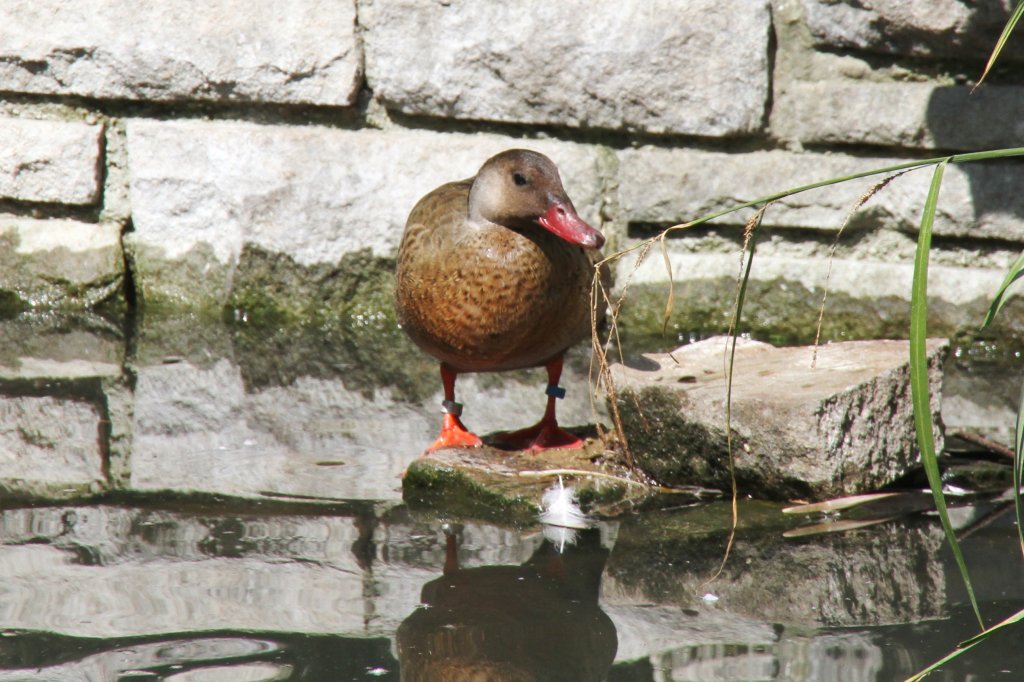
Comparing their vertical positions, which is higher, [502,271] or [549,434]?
[502,271]

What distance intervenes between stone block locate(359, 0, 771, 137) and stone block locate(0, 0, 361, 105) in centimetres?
17

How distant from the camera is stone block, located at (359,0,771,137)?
4.48m

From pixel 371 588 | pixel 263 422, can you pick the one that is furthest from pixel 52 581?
pixel 263 422

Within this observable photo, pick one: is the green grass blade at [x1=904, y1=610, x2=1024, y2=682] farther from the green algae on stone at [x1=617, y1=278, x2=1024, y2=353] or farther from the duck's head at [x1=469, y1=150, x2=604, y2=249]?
the green algae on stone at [x1=617, y1=278, x2=1024, y2=353]

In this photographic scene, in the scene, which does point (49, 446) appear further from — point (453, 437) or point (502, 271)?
point (502, 271)

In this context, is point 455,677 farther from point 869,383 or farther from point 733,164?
point 733,164

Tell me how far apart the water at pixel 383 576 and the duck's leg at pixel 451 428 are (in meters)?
0.13

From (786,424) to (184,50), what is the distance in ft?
10.2

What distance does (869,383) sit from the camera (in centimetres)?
285

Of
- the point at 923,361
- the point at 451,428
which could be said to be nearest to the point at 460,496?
the point at 451,428

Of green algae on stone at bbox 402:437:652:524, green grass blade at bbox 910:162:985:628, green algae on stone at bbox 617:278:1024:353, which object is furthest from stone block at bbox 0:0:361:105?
green grass blade at bbox 910:162:985:628

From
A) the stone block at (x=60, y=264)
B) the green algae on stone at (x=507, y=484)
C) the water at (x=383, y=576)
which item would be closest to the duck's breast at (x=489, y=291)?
the green algae on stone at (x=507, y=484)

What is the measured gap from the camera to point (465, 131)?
4801 millimetres

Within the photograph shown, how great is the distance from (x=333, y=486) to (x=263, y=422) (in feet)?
2.20
